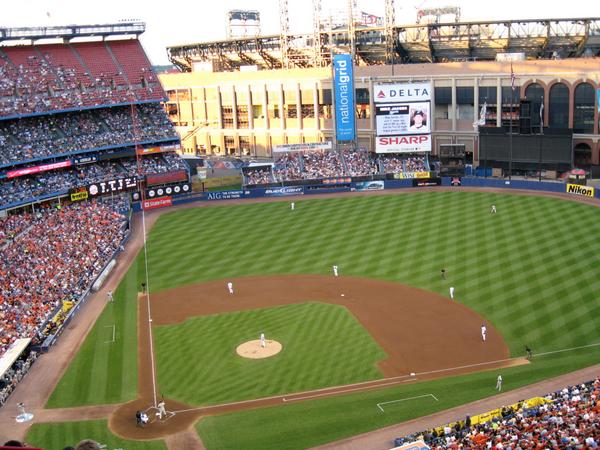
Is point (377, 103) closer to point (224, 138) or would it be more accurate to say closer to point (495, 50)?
point (495, 50)

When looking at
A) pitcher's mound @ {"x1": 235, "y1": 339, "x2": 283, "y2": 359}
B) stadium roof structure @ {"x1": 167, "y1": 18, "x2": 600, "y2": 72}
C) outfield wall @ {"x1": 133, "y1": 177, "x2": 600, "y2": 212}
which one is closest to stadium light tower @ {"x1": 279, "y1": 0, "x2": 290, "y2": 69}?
stadium roof structure @ {"x1": 167, "y1": 18, "x2": 600, "y2": 72}

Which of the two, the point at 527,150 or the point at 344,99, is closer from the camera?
the point at 527,150

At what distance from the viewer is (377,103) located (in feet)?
254

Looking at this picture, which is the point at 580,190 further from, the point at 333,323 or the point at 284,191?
the point at 333,323

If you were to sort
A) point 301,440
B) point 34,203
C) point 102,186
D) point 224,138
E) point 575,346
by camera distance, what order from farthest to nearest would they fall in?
point 224,138
point 102,186
point 34,203
point 575,346
point 301,440

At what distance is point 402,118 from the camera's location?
256 feet

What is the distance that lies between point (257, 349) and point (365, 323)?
6732 millimetres

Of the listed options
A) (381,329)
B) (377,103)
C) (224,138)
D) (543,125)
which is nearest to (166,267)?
(381,329)

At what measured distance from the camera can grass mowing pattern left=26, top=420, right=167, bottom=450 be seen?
26984 mm

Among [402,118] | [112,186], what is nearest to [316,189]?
[402,118]

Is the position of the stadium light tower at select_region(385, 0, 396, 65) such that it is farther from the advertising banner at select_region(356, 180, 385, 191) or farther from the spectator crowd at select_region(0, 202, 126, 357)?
the spectator crowd at select_region(0, 202, 126, 357)

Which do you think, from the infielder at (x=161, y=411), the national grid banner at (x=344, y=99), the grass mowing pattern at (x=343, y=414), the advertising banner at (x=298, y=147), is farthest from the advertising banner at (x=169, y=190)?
the grass mowing pattern at (x=343, y=414)

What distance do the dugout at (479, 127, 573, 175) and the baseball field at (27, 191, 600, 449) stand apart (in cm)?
1364

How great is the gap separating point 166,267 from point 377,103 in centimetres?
3637
